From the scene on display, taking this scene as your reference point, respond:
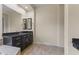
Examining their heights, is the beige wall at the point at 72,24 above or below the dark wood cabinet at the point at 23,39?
above

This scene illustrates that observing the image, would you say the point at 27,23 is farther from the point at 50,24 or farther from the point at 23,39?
the point at 50,24

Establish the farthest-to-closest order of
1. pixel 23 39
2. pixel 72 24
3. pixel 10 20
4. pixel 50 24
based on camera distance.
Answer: pixel 50 24 → pixel 23 39 → pixel 10 20 → pixel 72 24

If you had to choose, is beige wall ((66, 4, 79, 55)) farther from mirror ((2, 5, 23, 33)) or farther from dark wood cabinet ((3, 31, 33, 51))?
dark wood cabinet ((3, 31, 33, 51))

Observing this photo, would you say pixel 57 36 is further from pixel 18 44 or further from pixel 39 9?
pixel 18 44

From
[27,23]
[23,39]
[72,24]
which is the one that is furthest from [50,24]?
[72,24]

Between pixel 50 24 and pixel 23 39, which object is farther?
pixel 50 24

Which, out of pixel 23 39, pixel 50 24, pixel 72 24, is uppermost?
pixel 50 24

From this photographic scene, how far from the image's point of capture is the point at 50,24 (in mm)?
4703

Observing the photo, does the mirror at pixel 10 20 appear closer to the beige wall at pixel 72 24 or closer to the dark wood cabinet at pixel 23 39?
the dark wood cabinet at pixel 23 39

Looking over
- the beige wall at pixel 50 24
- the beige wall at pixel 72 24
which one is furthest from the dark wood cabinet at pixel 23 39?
the beige wall at pixel 72 24

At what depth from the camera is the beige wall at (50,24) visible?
175 inches

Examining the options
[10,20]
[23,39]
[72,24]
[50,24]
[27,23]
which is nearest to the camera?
[72,24]

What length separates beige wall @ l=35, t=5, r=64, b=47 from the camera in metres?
4.43
